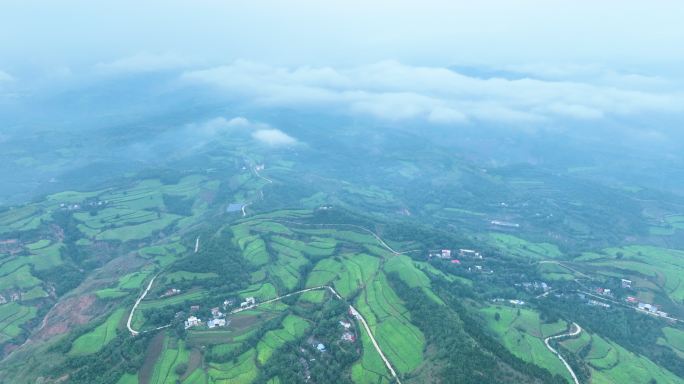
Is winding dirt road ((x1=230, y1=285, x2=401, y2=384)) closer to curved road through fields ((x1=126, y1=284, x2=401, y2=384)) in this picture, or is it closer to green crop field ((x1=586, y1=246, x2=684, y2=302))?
curved road through fields ((x1=126, y1=284, x2=401, y2=384))

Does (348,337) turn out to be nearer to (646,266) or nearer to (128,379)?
(128,379)

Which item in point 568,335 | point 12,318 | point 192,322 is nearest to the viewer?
point 192,322

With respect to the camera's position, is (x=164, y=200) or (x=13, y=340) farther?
(x=164, y=200)

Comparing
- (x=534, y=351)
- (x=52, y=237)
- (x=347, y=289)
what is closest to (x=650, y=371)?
(x=534, y=351)

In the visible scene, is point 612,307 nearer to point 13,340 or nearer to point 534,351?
point 534,351

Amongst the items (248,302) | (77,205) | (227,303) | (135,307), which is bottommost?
(77,205)

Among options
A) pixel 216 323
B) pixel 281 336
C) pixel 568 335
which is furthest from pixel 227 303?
pixel 568 335

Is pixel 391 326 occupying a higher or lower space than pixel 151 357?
higher
